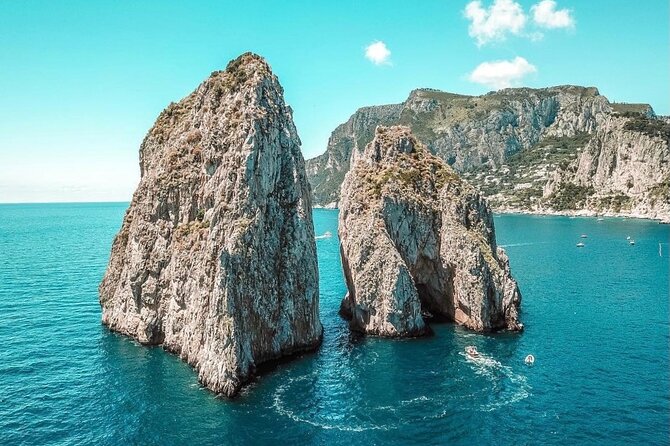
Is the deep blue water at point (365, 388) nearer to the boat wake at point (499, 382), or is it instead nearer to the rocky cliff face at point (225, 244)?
the boat wake at point (499, 382)

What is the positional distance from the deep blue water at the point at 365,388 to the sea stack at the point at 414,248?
4.48m

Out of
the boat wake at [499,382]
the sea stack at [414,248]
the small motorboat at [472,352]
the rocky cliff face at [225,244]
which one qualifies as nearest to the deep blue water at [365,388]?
the boat wake at [499,382]

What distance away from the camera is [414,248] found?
9075 cm

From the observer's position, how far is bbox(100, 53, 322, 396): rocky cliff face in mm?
63875

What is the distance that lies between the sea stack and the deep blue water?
4.48 m

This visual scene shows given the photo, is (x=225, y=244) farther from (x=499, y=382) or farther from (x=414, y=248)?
(x=499, y=382)

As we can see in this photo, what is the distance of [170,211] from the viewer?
253 ft

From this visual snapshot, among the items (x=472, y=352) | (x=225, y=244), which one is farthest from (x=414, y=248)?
(x=225, y=244)

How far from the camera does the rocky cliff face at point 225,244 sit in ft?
210

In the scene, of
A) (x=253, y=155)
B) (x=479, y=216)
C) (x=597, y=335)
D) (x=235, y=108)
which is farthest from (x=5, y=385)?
(x=597, y=335)

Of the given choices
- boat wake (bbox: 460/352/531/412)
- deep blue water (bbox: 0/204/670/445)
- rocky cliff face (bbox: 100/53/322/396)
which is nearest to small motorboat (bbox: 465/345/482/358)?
boat wake (bbox: 460/352/531/412)

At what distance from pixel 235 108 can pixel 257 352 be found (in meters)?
35.8

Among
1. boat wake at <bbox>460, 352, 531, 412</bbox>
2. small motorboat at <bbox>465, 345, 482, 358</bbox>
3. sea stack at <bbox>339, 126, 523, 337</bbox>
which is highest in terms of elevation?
sea stack at <bbox>339, 126, 523, 337</bbox>

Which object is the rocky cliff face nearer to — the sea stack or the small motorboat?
the sea stack
